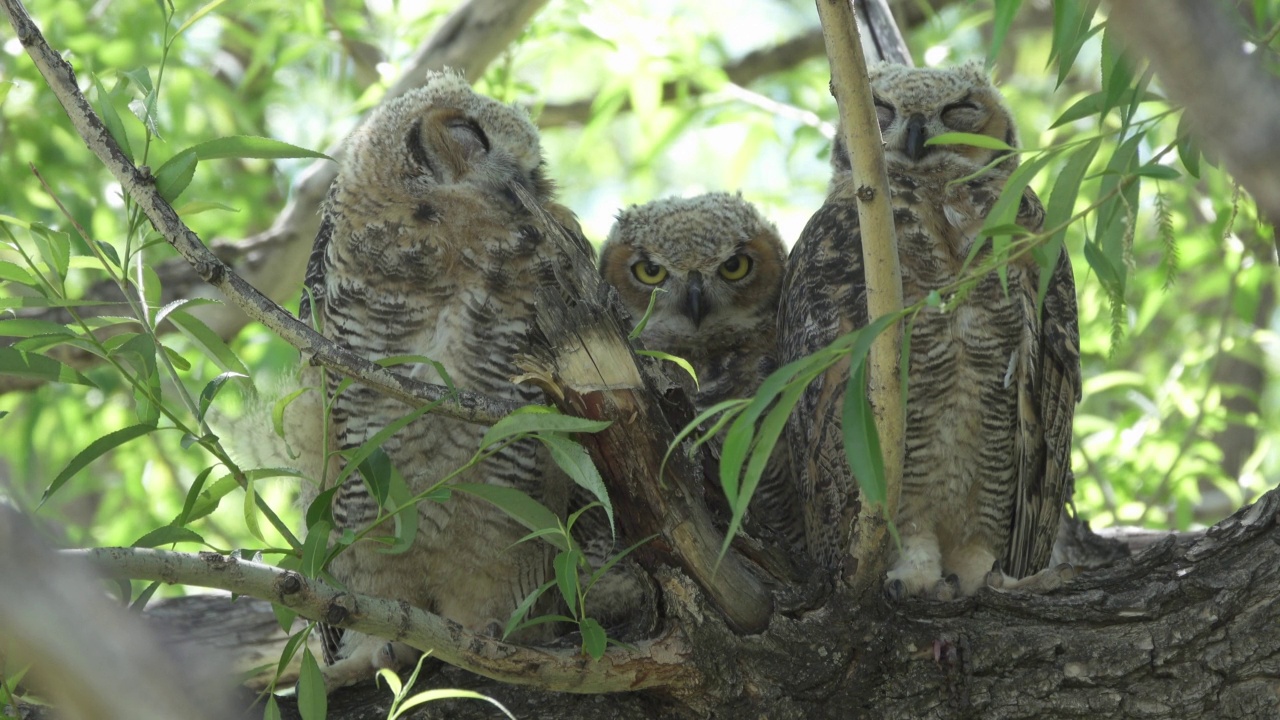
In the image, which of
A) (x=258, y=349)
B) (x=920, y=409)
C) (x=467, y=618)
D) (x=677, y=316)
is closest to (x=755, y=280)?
(x=677, y=316)

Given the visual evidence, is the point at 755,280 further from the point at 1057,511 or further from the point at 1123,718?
the point at 1123,718

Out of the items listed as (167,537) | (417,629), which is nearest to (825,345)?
(417,629)

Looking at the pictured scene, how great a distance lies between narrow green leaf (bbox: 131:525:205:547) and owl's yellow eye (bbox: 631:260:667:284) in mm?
2044

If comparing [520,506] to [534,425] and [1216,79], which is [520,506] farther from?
[1216,79]

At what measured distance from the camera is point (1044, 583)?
2.33 metres

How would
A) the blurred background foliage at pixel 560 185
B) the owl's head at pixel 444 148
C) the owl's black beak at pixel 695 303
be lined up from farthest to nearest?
the blurred background foliage at pixel 560 185
the owl's black beak at pixel 695 303
the owl's head at pixel 444 148

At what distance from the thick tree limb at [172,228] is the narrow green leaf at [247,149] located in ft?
0.34

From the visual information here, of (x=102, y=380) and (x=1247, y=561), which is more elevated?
(x=102, y=380)

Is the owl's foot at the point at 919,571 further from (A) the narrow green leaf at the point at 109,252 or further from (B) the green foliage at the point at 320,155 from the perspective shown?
(A) the narrow green leaf at the point at 109,252

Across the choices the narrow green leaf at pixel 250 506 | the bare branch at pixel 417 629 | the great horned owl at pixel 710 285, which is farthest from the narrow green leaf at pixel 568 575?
the great horned owl at pixel 710 285

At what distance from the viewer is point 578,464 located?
75.3 inches

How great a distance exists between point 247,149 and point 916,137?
5.59 feet

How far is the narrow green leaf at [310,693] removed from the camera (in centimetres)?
188

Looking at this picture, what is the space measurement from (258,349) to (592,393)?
110 inches
